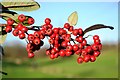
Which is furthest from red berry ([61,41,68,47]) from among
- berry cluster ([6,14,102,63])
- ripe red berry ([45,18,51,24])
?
ripe red berry ([45,18,51,24])

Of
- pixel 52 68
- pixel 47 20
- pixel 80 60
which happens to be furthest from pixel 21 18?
pixel 52 68

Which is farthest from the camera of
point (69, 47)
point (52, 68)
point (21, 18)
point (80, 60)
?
point (52, 68)

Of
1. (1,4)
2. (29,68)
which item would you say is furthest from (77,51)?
(29,68)

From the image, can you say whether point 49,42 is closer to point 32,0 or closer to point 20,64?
point 32,0

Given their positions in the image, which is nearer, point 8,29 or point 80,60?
point 8,29

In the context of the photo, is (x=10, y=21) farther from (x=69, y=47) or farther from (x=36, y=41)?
(x=69, y=47)

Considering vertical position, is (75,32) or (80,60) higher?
(75,32)
